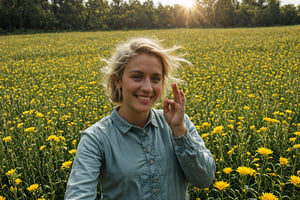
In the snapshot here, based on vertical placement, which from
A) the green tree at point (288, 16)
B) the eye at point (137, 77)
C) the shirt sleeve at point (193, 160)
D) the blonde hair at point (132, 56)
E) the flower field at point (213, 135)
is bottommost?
the flower field at point (213, 135)

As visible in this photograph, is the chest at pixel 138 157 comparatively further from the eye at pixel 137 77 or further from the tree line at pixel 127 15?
the tree line at pixel 127 15

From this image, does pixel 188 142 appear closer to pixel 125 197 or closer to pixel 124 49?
pixel 125 197

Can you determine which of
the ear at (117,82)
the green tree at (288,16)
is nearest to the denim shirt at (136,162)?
the ear at (117,82)

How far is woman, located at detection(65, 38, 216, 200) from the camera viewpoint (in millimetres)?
1347

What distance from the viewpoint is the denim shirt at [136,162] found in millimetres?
1318

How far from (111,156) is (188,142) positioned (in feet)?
1.48

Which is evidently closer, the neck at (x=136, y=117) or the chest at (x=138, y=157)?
the chest at (x=138, y=157)

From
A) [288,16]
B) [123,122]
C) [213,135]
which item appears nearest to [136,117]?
[123,122]

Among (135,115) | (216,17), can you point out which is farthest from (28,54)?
(216,17)

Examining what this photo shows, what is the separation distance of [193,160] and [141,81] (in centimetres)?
56

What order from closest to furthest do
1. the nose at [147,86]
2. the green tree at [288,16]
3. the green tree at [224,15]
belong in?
1. the nose at [147,86]
2. the green tree at [288,16]
3. the green tree at [224,15]

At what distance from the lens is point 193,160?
1.41 m

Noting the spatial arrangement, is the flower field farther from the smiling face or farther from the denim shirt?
the smiling face

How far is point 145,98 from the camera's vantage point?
1467mm
